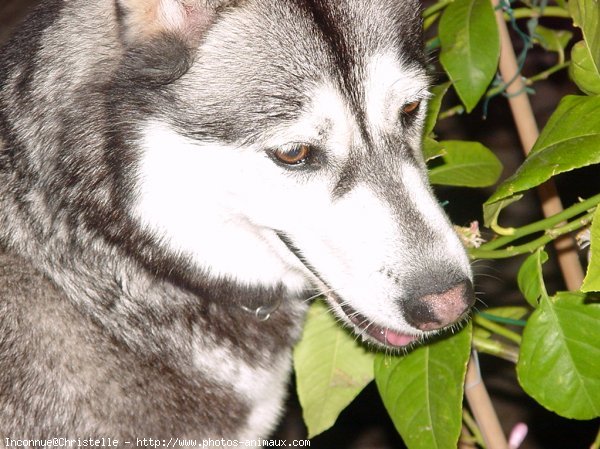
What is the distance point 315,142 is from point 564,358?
0.74 m

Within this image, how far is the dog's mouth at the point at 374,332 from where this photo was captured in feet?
6.63

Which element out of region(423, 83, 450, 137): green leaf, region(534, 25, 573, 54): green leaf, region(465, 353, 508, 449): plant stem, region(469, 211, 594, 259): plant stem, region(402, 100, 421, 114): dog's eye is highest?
region(402, 100, 421, 114): dog's eye

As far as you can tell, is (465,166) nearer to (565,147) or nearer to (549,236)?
(549,236)

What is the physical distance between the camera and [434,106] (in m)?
2.15

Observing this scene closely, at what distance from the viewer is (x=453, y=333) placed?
6.50 ft

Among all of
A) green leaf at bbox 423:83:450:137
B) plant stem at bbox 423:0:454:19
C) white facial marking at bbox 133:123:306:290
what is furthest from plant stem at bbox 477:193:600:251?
plant stem at bbox 423:0:454:19

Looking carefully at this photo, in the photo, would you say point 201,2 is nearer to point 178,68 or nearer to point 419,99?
point 178,68

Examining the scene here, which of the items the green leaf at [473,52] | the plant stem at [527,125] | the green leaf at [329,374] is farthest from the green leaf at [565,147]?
the green leaf at [329,374]

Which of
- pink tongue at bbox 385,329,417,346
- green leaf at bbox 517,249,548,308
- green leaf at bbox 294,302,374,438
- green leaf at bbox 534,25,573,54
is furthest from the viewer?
green leaf at bbox 534,25,573,54

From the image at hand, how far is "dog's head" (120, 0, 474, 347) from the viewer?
1.86m

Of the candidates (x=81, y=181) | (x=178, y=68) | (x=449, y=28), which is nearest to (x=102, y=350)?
(x=81, y=181)

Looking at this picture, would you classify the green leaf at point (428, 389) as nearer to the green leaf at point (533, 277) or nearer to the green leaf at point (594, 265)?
the green leaf at point (533, 277)

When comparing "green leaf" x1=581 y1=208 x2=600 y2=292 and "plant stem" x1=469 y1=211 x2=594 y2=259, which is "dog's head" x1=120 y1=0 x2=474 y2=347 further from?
"green leaf" x1=581 y1=208 x2=600 y2=292

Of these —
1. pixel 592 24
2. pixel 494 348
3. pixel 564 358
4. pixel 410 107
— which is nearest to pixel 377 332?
pixel 494 348
